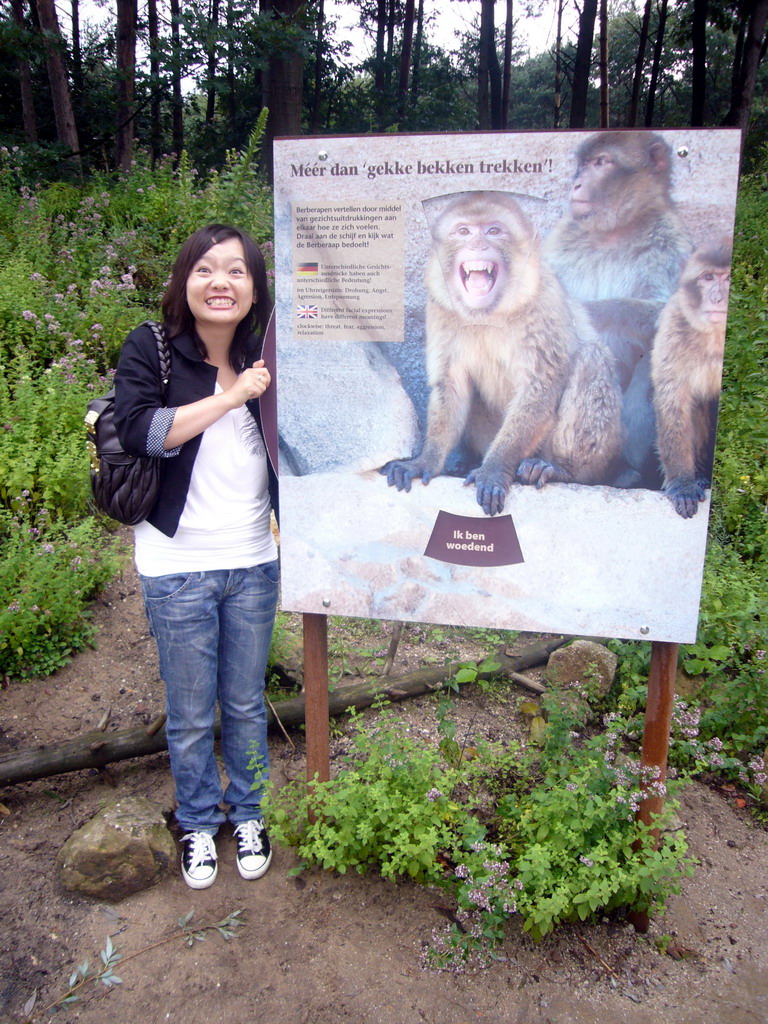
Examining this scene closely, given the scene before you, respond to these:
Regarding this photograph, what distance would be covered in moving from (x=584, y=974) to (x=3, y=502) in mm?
3858

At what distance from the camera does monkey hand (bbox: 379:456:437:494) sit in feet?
7.45

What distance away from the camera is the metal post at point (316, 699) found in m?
2.65

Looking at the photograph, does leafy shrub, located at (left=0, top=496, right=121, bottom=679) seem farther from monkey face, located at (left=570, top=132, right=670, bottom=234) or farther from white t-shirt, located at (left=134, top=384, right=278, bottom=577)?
monkey face, located at (left=570, top=132, right=670, bottom=234)

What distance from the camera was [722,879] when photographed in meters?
2.78

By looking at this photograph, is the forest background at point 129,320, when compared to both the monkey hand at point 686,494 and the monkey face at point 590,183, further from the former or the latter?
the monkey face at point 590,183

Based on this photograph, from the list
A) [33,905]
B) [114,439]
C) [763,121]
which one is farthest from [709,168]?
[763,121]

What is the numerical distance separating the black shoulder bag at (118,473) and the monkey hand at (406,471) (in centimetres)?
74

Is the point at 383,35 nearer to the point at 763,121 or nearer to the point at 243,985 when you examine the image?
the point at 763,121

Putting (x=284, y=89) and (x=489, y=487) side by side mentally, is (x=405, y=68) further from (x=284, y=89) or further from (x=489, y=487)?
(x=489, y=487)

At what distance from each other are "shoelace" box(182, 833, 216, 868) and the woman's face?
73.4 inches

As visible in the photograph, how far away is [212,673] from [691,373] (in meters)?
1.82

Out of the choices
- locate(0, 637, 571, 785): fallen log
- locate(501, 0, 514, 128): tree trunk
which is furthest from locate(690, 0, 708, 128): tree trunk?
locate(0, 637, 571, 785): fallen log

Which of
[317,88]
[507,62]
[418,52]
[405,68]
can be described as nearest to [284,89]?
[317,88]

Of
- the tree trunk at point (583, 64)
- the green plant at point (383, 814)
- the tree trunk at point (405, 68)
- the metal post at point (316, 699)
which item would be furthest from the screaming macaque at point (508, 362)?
the tree trunk at point (405, 68)
